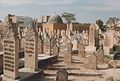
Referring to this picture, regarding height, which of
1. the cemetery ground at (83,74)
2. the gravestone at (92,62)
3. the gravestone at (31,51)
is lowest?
the cemetery ground at (83,74)

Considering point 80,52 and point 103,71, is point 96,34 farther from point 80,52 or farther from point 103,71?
point 103,71

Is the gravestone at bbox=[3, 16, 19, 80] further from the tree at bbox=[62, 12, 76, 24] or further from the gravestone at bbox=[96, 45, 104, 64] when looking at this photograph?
the tree at bbox=[62, 12, 76, 24]

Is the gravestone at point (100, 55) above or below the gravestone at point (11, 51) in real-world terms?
below

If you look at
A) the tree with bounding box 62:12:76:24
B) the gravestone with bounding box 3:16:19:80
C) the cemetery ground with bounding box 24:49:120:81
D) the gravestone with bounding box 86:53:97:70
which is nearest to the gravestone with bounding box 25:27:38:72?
the cemetery ground with bounding box 24:49:120:81

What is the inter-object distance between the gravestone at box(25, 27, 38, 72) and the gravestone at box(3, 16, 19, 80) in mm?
2166

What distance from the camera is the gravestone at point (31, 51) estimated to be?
14.7 metres

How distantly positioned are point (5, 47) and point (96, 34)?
17.2 m

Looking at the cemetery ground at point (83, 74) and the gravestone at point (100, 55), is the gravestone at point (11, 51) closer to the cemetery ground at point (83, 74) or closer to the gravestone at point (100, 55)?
the cemetery ground at point (83, 74)

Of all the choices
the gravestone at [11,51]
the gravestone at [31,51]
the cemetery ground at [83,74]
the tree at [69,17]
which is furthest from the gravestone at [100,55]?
the tree at [69,17]

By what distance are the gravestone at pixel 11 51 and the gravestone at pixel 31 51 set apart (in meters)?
2.17

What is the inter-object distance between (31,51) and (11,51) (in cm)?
251

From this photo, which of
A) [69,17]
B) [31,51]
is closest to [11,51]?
[31,51]

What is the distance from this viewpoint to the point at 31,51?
14.9m

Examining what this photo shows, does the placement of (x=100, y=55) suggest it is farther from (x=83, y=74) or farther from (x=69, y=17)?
(x=69, y=17)
